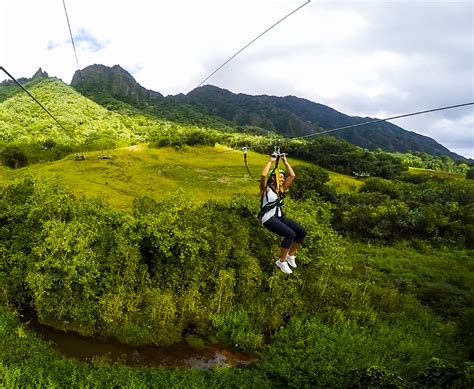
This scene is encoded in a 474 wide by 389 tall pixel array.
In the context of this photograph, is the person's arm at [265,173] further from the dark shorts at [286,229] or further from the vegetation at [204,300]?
the vegetation at [204,300]

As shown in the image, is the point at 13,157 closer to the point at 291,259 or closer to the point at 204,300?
the point at 204,300

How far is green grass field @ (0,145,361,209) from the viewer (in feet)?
173

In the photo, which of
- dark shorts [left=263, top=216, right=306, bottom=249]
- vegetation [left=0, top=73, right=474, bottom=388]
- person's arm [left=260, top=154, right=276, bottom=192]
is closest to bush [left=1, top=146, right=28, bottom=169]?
vegetation [left=0, top=73, right=474, bottom=388]

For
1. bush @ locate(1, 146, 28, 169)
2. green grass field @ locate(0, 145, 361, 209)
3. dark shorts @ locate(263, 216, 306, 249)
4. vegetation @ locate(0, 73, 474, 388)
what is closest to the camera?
dark shorts @ locate(263, 216, 306, 249)

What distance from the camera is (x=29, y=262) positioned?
51.3ft

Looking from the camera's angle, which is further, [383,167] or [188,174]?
[383,167]

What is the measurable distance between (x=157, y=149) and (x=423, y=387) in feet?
229

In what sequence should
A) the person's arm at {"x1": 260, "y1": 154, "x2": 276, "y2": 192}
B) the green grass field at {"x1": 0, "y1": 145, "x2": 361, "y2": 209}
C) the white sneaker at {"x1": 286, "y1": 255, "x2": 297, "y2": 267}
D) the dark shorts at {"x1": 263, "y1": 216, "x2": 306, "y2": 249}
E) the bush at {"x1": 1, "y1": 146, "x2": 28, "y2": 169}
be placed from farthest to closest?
the bush at {"x1": 1, "y1": 146, "x2": 28, "y2": 169}
the green grass field at {"x1": 0, "y1": 145, "x2": 361, "y2": 209}
the white sneaker at {"x1": 286, "y1": 255, "x2": 297, "y2": 267}
the dark shorts at {"x1": 263, "y1": 216, "x2": 306, "y2": 249}
the person's arm at {"x1": 260, "y1": 154, "x2": 276, "y2": 192}

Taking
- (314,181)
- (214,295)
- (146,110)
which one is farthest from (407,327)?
(146,110)

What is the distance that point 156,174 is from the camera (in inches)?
2490

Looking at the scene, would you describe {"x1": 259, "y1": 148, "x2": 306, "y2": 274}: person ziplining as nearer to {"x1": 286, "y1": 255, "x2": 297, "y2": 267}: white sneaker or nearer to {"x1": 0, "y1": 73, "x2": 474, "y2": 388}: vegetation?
{"x1": 286, "y1": 255, "x2": 297, "y2": 267}: white sneaker

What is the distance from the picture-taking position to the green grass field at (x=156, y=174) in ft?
173

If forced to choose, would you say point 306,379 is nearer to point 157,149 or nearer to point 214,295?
point 214,295

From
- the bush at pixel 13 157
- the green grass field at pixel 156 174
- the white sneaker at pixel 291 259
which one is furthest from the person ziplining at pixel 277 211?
the bush at pixel 13 157
